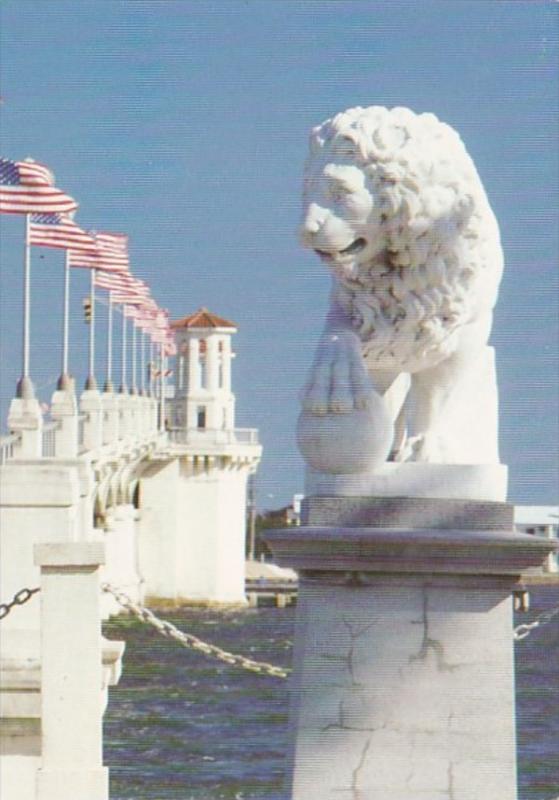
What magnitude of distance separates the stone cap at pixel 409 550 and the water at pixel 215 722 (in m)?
3.48

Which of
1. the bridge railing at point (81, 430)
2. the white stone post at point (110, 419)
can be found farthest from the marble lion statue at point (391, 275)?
the white stone post at point (110, 419)

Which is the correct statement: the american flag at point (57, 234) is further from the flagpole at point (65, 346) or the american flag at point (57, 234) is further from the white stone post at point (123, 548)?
the white stone post at point (123, 548)

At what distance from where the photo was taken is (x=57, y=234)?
124 feet

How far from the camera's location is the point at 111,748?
37.5 meters

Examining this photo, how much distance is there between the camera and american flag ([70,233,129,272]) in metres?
43.1

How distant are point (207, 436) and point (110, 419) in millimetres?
45335

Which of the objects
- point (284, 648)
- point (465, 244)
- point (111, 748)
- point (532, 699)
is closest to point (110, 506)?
point (284, 648)

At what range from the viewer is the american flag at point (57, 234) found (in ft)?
123

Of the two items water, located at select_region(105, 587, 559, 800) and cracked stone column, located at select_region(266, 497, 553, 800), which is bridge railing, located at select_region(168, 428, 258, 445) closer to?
water, located at select_region(105, 587, 559, 800)

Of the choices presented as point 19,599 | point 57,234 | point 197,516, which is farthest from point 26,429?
point 197,516

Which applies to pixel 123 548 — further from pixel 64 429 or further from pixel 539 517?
pixel 64 429

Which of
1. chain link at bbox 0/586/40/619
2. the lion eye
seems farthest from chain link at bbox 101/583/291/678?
the lion eye

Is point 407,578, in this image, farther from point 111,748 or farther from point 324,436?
point 111,748

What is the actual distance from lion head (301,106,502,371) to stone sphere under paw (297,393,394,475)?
0.62 ft
